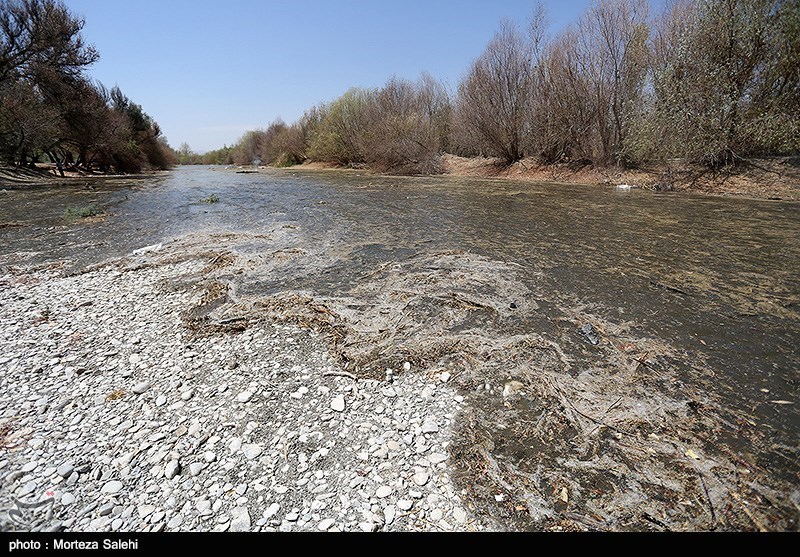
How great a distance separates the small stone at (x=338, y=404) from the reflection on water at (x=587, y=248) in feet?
7.30

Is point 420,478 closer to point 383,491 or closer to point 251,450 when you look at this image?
point 383,491

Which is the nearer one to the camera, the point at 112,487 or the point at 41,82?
the point at 112,487

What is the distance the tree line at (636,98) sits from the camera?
15.8m

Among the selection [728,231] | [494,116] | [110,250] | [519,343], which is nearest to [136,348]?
[519,343]

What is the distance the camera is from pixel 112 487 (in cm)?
221

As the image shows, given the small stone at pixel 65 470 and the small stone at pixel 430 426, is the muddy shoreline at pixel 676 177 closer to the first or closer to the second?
the small stone at pixel 430 426

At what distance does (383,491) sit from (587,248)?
692 centimetres

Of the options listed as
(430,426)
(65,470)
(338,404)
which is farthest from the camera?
(338,404)

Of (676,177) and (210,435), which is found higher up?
(676,177)

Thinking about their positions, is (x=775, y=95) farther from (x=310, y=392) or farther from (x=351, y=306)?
(x=310, y=392)

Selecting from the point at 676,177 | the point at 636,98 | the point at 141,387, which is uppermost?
the point at 636,98

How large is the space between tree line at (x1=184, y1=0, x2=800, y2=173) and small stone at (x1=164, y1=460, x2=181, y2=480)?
22.4 m

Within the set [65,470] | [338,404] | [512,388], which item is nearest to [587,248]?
[512,388]

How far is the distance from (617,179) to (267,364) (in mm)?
22597
